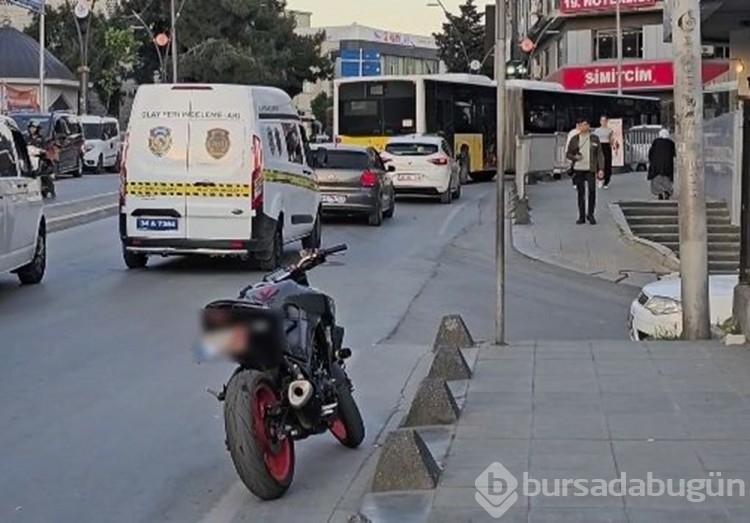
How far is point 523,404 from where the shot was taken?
27.6 ft

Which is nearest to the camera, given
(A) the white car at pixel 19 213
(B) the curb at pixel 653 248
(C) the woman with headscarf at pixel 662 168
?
(A) the white car at pixel 19 213

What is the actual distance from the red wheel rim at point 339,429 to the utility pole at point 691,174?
14.7 feet

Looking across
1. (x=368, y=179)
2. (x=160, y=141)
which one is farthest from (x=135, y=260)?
(x=368, y=179)

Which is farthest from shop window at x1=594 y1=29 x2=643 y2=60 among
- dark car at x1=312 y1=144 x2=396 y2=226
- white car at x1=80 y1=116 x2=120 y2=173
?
dark car at x1=312 y1=144 x2=396 y2=226

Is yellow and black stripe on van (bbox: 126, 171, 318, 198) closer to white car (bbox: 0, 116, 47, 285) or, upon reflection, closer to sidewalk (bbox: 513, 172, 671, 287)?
white car (bbox: 0, 116, 47, 285)

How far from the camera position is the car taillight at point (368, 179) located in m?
24.5

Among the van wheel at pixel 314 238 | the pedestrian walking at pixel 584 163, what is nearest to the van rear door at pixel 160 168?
the van wheel at pixel 314 238

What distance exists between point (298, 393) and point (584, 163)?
17.3 m

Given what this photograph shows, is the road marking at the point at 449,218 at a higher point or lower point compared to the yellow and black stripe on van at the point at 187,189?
lower

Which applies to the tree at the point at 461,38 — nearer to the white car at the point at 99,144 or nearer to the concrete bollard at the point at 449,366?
the white car at the point at 99,144

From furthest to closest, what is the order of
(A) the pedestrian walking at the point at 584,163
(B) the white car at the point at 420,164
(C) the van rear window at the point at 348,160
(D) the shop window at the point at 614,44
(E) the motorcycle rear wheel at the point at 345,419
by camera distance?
1. (D) the shop window at the point at 614,44
2. (B) the white car at the point at 420,164
3. (C) the van rear window at the point at 348,160
4. (A) the pedestrian walking at the point at 584,163
5. (E) the motorcycle rear wheel at the point at 345,419

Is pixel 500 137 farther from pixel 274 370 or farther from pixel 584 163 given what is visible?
pixel 584 163

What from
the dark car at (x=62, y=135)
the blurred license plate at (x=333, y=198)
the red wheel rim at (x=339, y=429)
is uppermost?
A: the dark car at (x=62, y=135)

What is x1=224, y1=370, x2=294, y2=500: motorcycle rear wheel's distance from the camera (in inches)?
257
